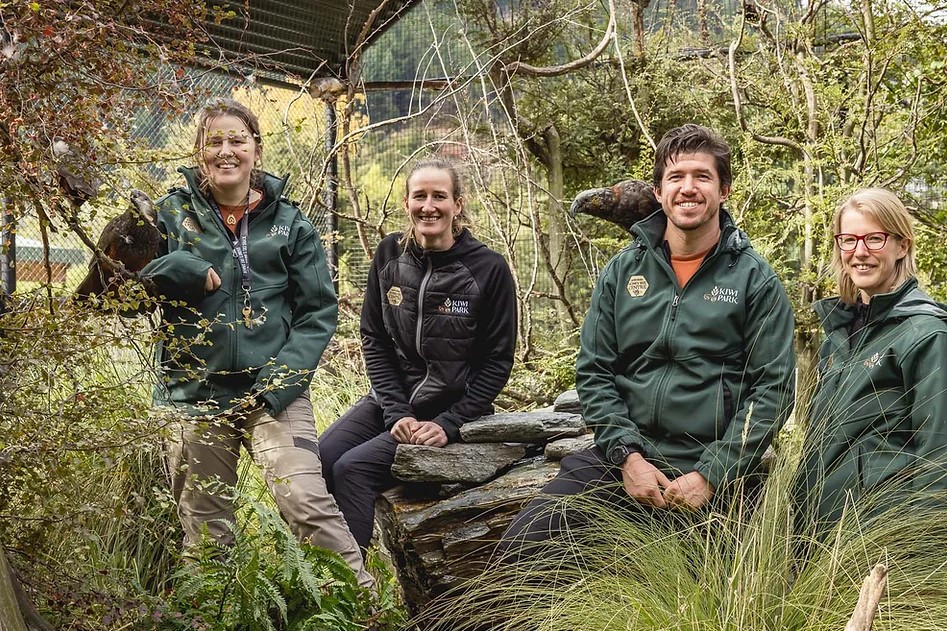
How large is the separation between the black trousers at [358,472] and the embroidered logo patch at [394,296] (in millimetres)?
501

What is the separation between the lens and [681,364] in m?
3.10

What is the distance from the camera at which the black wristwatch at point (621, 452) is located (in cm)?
302

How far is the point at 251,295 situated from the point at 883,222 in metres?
2.13

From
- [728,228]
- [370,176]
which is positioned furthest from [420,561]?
[370,176]

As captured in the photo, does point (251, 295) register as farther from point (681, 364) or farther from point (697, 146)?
point (697, 146)

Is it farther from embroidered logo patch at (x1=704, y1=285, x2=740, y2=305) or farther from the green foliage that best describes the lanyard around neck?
embroidered logo patch at (x1=704, y1=285, x2=740, y2=305)

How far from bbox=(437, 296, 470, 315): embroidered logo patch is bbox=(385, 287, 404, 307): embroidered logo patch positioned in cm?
18

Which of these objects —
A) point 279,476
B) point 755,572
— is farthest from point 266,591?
point 755,572

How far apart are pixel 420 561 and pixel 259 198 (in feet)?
4.79

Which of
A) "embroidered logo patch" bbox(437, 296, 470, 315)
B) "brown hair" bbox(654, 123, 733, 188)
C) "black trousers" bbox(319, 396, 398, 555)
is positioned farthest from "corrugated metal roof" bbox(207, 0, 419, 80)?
"brown hair" bbox(654, 123, 733, 188)

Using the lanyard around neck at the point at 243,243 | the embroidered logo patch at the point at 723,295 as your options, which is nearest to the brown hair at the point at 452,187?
the lanyard around neck at the point at 243,243

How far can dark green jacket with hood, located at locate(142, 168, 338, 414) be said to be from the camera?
3338mm

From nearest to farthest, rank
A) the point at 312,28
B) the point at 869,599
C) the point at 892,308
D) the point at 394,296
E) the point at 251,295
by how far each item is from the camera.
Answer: the point at 869,599
the point at 892,308
the point at 251,295
the point at 394,296
the point at 312,28

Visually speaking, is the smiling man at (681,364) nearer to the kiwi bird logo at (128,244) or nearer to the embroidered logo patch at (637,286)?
the embroidered logo patch at (637,286)
